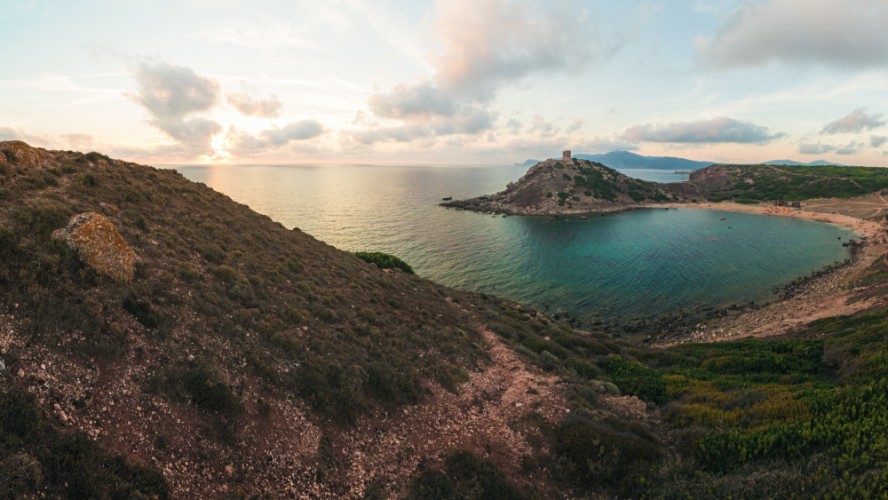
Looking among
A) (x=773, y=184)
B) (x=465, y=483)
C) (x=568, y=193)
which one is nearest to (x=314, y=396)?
(x=465, y=483)

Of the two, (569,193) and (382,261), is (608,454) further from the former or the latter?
(569,193)

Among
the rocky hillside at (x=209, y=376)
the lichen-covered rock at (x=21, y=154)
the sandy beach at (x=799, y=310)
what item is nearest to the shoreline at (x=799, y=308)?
the sandy beach at (x=799, y=310)

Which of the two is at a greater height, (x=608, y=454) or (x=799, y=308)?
(x=608, y=454)

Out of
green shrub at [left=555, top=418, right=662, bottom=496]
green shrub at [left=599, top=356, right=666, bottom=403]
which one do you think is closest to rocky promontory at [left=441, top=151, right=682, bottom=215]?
green shrub at [left=599, top=356, right=666, bottom=403]

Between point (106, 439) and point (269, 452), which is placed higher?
point (106, 439)

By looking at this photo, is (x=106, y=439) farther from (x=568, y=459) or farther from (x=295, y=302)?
(x=568, y=459)

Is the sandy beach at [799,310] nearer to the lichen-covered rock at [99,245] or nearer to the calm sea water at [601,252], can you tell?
the calm sea water at [601,252]

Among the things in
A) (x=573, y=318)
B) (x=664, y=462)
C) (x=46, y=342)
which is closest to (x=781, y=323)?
(x=573, y=318)
